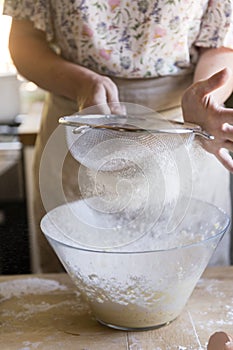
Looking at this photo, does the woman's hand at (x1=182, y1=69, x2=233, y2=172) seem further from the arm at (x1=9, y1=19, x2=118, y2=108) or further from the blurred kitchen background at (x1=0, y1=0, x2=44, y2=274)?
the blurred kitchen background at (x1=0, y1=0, x2=44, y2=274)

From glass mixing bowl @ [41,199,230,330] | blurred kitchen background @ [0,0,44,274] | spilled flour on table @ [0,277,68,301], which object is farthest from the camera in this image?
blurred kitchen background @ [0,0,44,274]

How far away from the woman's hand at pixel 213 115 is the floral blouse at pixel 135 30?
20 cm

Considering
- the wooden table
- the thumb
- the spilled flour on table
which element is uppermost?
the thumb

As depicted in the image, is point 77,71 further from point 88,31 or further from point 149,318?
point 149,318

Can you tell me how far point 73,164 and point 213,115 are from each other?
22 centimetres

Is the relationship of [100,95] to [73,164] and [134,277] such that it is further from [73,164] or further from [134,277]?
[134,277]

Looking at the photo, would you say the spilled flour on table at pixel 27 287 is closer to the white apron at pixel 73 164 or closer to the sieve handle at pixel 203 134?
the white apron at pixel 73 164

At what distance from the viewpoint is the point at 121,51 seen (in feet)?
3.66

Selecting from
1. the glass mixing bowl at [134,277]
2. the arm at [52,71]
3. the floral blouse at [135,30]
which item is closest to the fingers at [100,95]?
the arm at [52,71]

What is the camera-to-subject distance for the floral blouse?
1086 millimetres

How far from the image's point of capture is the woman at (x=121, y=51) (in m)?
1.08

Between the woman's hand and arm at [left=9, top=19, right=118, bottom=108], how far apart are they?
0.15 metres

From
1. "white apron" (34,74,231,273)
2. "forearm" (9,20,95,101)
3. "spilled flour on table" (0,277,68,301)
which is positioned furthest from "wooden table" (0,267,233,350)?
"forearm" (9,20,95,101)

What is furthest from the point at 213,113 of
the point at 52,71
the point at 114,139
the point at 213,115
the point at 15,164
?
the point at 15,164
